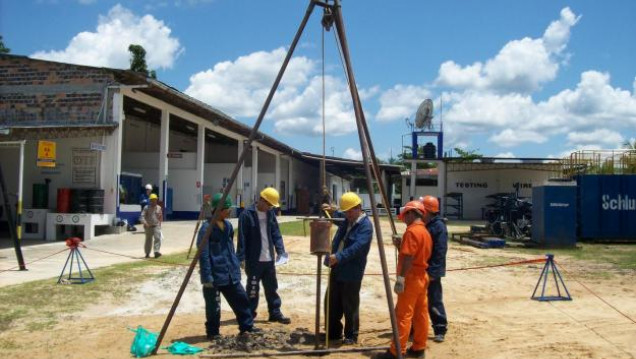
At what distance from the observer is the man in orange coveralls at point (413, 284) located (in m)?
5.18

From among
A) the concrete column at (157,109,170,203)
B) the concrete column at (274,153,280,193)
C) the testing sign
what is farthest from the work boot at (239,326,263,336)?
the concrete column at (274,153,280,193)

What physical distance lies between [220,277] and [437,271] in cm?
228

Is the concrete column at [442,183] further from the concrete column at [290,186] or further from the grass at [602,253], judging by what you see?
the grass at [602,253]

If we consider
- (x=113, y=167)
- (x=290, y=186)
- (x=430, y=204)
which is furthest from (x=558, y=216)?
(x=290, y=186)

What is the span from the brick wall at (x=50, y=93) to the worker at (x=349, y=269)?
43.4 feet

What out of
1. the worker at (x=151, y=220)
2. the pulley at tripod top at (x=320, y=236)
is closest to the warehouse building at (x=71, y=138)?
the worker at (x=151, y=220)

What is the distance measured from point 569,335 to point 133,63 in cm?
2990

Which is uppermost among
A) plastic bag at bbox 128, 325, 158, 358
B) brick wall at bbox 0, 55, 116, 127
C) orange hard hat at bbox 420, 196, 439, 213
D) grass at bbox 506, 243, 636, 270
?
brick wall at bbox 0, 55, 116, 127

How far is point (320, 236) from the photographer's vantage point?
17.7 feet

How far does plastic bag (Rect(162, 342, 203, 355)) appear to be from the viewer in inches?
210

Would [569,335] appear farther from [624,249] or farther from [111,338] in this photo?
[624,249]

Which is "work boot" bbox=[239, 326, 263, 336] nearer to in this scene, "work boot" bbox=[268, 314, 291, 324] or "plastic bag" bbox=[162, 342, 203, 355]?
"plastic bag" bbox=[162, 342, 203, 355]

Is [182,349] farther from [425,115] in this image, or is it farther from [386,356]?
[425,115]

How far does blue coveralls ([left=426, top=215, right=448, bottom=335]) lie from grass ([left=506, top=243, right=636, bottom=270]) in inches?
309
